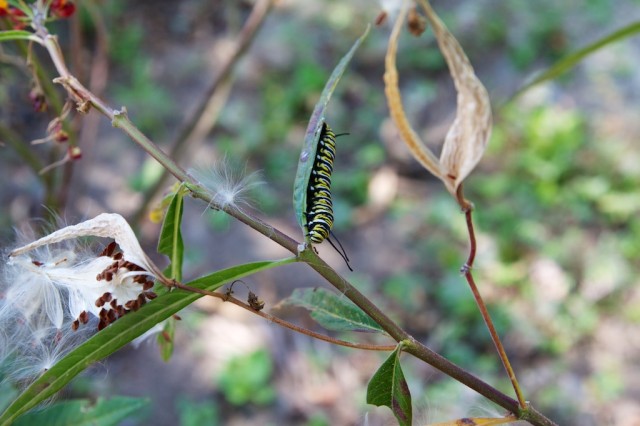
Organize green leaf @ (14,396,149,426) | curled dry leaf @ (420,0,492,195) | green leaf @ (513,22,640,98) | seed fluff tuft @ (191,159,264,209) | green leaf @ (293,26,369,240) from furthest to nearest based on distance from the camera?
green leaf @ (14,396,149,426) → green leaf @ (513,22,640,98) → seed fluff tuft @ (191,159,264,209) → green leaf @ (293,26,369,240) → curled dry leaf @ (420,0,492,195)

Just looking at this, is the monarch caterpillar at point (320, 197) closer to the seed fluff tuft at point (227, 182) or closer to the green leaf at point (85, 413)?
the seed fluff tuft at point (227, 182)

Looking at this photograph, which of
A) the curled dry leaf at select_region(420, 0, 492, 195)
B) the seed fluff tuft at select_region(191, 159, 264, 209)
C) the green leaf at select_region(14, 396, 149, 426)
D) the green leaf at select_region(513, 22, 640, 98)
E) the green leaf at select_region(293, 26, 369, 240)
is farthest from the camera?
the green leaf at select_region(14, 396, 149, 426)

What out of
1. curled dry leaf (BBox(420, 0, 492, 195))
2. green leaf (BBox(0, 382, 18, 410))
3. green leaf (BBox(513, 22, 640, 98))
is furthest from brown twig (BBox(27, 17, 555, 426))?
green leaf (BBox(0, 382, 18, 410))

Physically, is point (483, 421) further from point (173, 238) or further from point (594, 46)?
point (594, 46)

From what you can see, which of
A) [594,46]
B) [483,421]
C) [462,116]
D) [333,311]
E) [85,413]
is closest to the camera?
[462,116]

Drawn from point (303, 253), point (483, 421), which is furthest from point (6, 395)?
point (483, 421)

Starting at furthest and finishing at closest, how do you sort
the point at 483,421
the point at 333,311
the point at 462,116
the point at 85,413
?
the point at 85,413 → the point at 333,311 → the point at 483,421 → the point at 462,116

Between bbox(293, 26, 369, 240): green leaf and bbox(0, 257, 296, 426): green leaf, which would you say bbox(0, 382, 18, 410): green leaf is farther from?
bbox(293, 26, 369, 240): green leaf

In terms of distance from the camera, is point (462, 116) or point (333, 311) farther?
point (333, 311)

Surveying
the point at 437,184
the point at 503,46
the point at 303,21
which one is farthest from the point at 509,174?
the point at 303,21

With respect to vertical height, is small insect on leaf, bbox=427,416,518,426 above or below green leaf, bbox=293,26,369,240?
below
